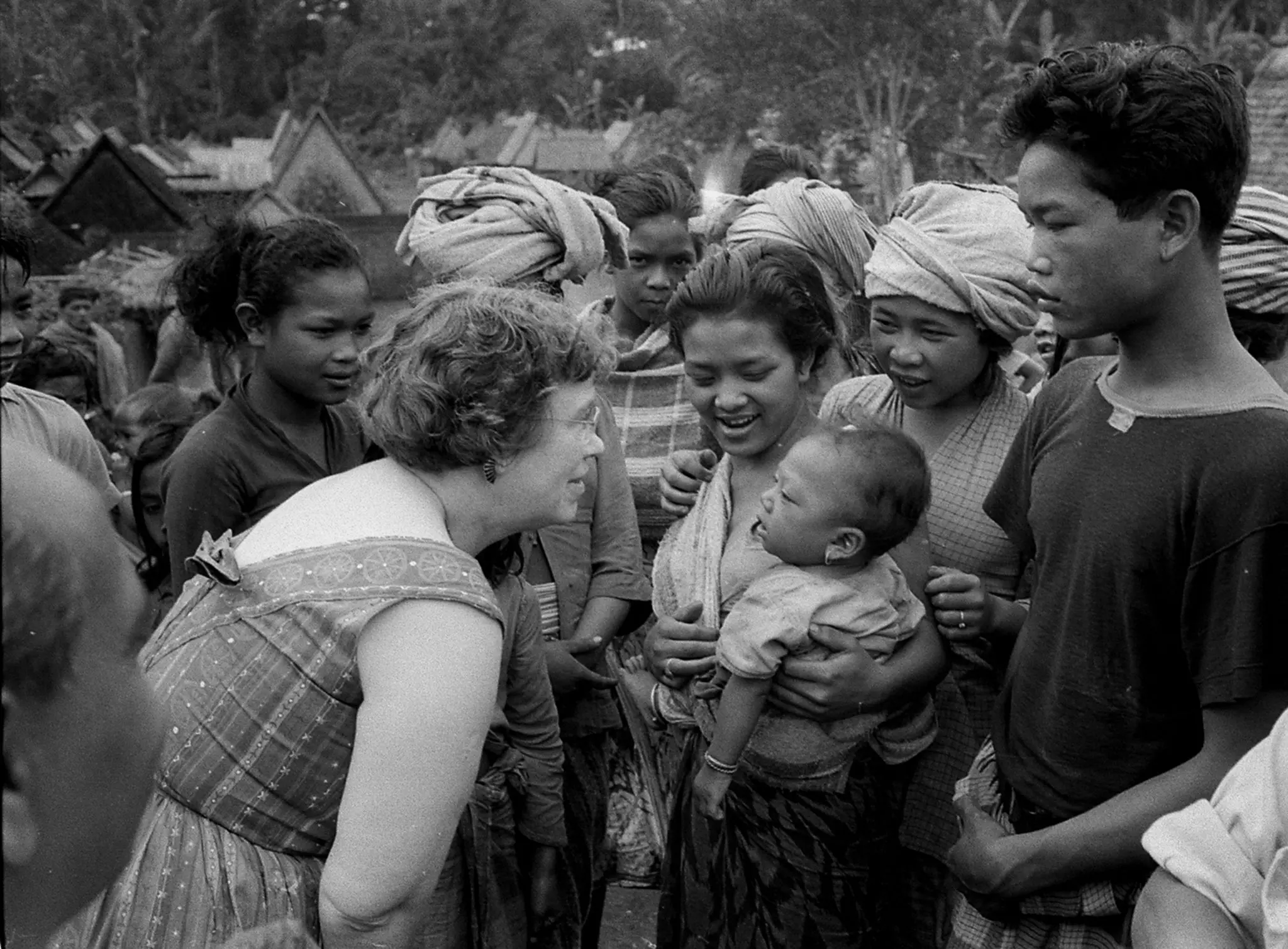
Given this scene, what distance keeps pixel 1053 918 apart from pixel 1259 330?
47.3 inches

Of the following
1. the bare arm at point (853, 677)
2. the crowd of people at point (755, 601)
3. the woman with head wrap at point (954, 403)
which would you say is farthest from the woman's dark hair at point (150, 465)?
the woman with head wrap at point (954, 403)

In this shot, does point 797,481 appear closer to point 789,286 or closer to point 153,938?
point 789,286

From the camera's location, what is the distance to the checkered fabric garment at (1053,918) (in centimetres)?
238

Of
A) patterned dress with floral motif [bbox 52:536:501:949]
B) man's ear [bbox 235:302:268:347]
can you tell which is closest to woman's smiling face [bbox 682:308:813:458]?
patterned dress with floral motif [bbox 52:536:501:949]

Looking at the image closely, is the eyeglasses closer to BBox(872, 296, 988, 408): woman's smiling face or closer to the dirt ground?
BBox(872, 296, 988, 408): woman's smiling face

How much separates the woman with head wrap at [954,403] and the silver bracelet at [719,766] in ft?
1.47

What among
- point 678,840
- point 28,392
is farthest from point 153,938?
point 28,392

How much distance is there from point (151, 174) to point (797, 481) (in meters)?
19.1

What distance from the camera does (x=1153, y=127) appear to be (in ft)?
7.28

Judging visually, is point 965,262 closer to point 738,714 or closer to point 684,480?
point 684,480

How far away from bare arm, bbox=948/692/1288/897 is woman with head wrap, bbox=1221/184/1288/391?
83 centimetres

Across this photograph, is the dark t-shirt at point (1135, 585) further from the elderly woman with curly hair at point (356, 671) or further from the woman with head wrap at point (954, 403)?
the elderly woman with curly hair at point (356, 671)

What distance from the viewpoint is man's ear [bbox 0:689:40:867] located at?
936 millimetres

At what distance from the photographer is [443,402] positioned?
2.37 m
